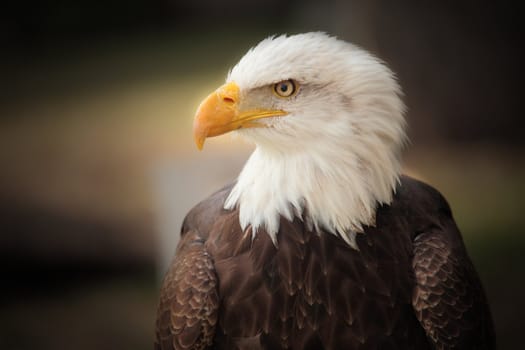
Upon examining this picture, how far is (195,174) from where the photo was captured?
13.4ft

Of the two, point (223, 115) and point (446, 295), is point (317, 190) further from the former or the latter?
point (446, 295)

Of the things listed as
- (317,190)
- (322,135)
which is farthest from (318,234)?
(322,135)

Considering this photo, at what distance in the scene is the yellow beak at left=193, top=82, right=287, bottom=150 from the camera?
195 cm

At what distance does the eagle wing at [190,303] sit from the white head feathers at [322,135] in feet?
0.69

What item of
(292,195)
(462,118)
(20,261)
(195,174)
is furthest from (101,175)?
(292,195)

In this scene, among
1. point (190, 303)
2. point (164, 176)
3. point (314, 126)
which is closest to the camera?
point (314, 126)

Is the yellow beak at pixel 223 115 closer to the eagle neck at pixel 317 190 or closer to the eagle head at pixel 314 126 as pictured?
the eagle head at pixel 314 126

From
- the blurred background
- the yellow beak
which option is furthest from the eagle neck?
the blurred background

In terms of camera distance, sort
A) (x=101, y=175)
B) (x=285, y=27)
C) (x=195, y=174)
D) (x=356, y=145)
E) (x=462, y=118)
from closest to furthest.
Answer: (x=356, y=145) → (x=195, y=174) → (x=462, y=118) → (x=101, y=175) → (x=285, y=27)

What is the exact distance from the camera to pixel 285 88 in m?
1.97

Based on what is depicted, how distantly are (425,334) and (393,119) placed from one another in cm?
66

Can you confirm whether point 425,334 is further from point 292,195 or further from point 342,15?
point 342,15

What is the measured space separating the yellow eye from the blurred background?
207 cm

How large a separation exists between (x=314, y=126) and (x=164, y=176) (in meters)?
2.53
